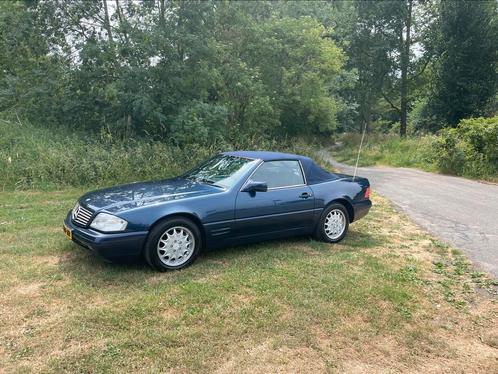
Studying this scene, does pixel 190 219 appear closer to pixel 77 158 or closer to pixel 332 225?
pixel 332 225

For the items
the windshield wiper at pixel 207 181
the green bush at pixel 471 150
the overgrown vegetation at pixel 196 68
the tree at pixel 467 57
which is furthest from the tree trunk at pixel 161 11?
the tree at pixel 467 57

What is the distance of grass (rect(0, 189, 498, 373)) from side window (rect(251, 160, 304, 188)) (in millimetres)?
952

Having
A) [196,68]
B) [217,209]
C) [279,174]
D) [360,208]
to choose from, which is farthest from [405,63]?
[217,209]

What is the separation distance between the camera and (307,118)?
27.2 m

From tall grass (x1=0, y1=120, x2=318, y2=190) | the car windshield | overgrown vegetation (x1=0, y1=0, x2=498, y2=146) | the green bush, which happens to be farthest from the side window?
the green bush

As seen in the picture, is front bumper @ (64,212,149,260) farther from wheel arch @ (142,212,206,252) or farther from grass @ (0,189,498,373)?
grass @ (0,189,498,373)

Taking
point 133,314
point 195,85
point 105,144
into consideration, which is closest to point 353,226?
point 133,314

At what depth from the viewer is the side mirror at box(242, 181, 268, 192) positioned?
541 cm

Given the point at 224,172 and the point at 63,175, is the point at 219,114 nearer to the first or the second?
the point at 63,175

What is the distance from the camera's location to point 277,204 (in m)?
5.69

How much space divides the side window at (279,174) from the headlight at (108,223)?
1889 mm

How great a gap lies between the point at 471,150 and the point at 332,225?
486 inches

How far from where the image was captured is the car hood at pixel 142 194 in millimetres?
Result: 4861

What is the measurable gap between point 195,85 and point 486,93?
65.6 feet
